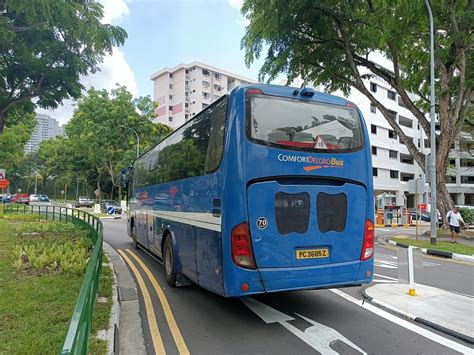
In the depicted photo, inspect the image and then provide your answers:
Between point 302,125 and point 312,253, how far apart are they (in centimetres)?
192

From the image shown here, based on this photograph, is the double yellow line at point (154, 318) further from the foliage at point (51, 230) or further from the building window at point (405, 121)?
the building window at point (405, 121)

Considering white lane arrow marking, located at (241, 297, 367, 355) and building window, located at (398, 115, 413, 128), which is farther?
building window, located at (398, 115, 413, 128)

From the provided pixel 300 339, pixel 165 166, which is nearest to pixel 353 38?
pixel 165 166

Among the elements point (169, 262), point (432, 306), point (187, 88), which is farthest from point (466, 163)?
point (169, 262)

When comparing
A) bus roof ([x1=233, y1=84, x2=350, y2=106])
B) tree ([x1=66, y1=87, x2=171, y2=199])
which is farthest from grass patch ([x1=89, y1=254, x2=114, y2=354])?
tree ([x1=66, y1=87, x2=171, y2=199])

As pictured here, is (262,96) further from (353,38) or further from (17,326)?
(353,38)

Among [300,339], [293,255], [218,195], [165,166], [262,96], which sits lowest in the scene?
[300,339]

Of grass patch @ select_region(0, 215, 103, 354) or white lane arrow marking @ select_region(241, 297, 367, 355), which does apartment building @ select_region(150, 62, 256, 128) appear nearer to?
grass patch @ select_region(0, 215, 103, 354)

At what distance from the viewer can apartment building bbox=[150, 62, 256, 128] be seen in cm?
8250

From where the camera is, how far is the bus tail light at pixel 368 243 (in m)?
5.91

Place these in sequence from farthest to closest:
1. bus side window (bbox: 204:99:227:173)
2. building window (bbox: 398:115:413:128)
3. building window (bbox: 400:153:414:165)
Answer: building window (bbox: 400:153:414:165), building window (bbox: 398:115:413:128), bus side window (bbox: 204:99:227:173)

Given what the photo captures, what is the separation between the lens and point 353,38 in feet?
66.6

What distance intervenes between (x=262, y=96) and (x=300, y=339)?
343cm

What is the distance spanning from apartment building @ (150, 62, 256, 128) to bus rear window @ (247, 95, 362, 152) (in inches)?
2964
